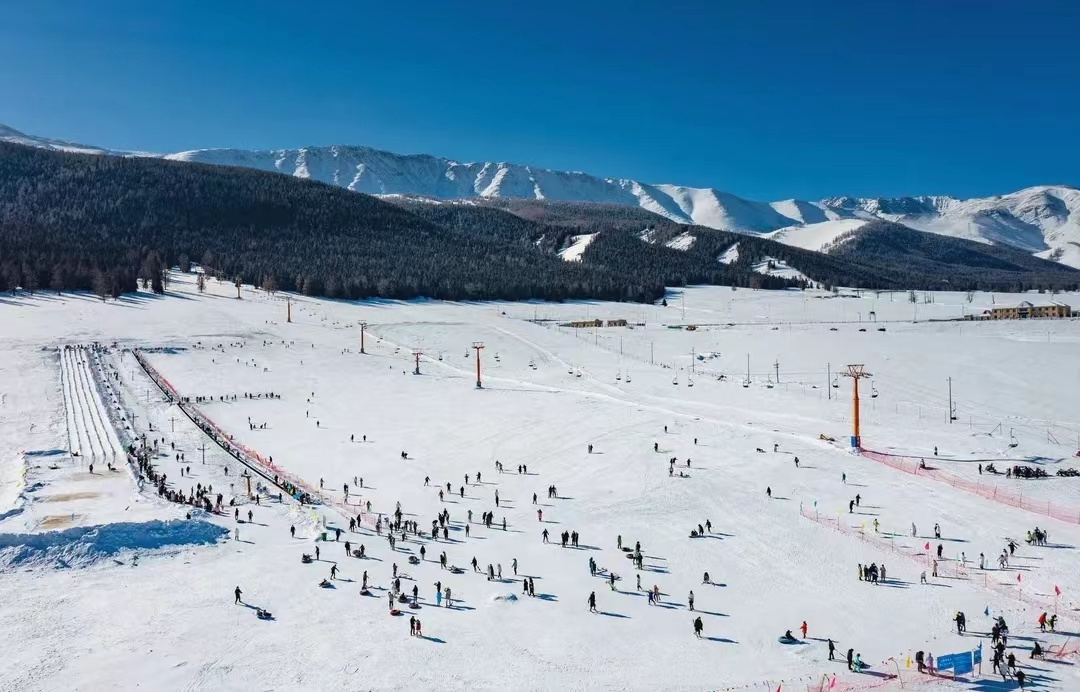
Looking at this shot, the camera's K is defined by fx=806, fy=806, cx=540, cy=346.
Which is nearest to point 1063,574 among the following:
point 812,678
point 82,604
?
point 812,678

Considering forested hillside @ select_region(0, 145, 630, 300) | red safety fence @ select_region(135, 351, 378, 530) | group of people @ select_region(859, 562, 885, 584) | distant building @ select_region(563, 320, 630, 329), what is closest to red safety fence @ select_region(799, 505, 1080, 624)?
group of people @ select_region(859, 562, 885, 584)

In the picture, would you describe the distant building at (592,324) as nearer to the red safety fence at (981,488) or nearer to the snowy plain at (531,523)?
the snowy plain at (531,523)

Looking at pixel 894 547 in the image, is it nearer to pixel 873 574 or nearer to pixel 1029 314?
pixel 873 574

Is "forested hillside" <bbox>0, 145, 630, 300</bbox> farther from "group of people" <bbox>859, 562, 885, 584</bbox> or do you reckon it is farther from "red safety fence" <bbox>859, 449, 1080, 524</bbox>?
"group of people" <bbox>859, 562, 885, 584</bbox>

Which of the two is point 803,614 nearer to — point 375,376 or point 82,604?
point 82,604

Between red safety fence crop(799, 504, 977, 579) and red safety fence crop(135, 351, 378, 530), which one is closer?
red safety fence crop(799, 504, 977, 579)

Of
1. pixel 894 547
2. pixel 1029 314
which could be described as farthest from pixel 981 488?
pixel 1029 314
